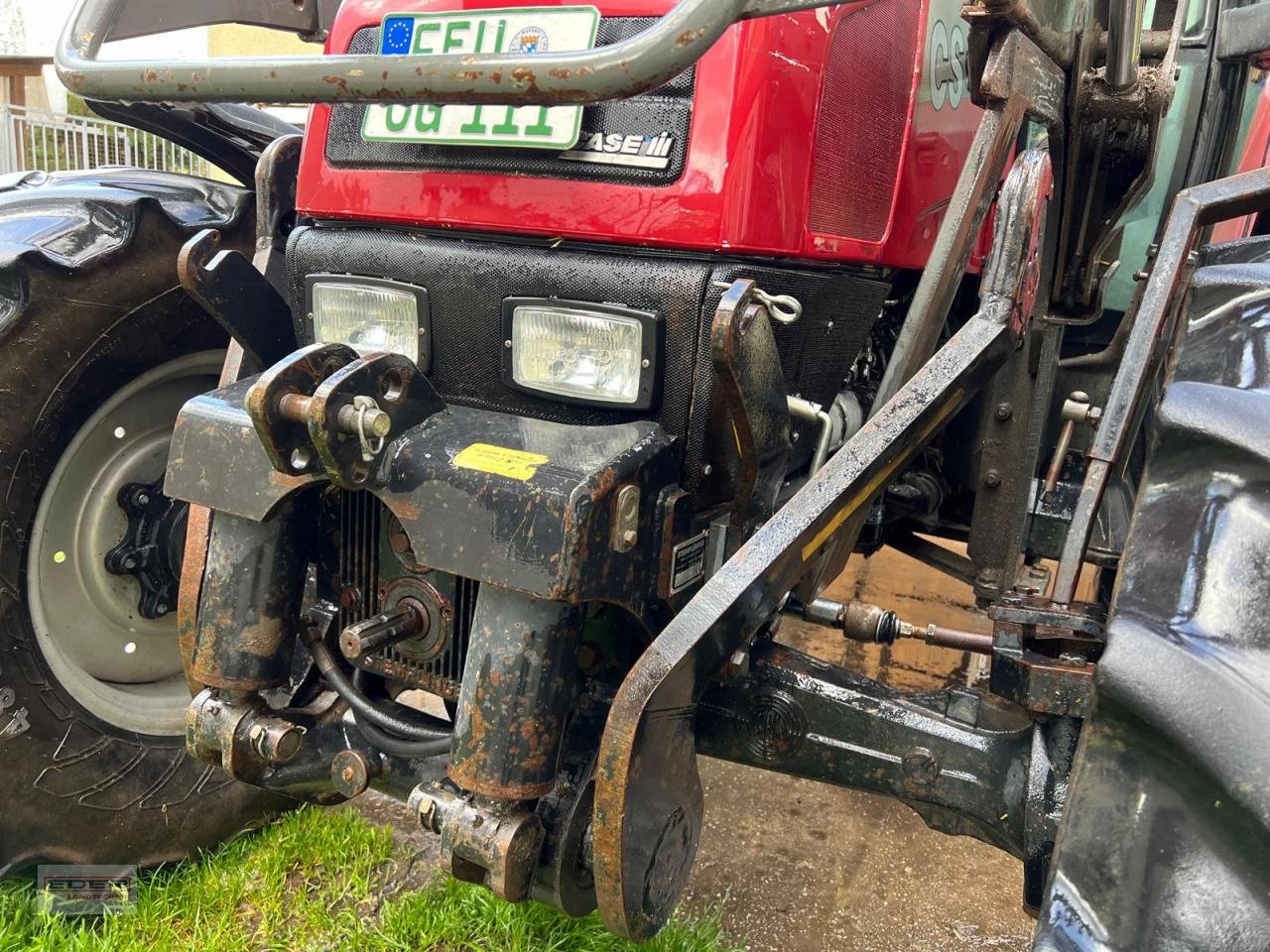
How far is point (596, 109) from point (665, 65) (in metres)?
0.44

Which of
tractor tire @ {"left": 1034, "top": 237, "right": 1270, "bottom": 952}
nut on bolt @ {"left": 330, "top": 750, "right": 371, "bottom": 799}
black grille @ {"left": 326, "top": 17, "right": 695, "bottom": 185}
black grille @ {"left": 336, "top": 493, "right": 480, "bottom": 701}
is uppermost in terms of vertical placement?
black grille @ {"left": 326, "top": 17, "right": 695, "bottom": 185}

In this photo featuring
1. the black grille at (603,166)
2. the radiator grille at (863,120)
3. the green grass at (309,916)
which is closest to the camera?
the black grille at (603,166)

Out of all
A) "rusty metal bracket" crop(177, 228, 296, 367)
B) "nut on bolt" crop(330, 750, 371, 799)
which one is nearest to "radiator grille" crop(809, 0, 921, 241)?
→ "rusty metal bracket" crop(177, 228, 296, 367)

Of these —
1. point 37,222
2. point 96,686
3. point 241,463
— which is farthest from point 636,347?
point 96,686

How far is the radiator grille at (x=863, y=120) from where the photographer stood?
150 centimetres

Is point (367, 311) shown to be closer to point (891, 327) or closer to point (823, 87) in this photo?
point (823, 87)

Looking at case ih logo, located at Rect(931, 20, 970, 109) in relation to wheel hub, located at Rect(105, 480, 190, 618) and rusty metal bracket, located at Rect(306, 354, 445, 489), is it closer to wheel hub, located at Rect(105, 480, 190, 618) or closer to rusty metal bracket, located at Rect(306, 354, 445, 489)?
rusty metal bracket, located at Rect(306, 354, 445, 489)

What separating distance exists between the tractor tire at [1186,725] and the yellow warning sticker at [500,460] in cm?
70

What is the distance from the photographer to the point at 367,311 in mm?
1646

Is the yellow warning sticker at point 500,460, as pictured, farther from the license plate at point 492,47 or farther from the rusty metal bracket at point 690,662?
the license plate at point 492,47

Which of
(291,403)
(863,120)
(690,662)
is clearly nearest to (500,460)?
(291,403)

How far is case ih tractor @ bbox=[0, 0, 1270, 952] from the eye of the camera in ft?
3.41

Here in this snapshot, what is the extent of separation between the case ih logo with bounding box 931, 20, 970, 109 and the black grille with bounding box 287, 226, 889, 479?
389 mm

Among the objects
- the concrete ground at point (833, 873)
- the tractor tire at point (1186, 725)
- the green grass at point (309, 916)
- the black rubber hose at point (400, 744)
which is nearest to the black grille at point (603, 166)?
the tractor tire at point (1186, 725)
